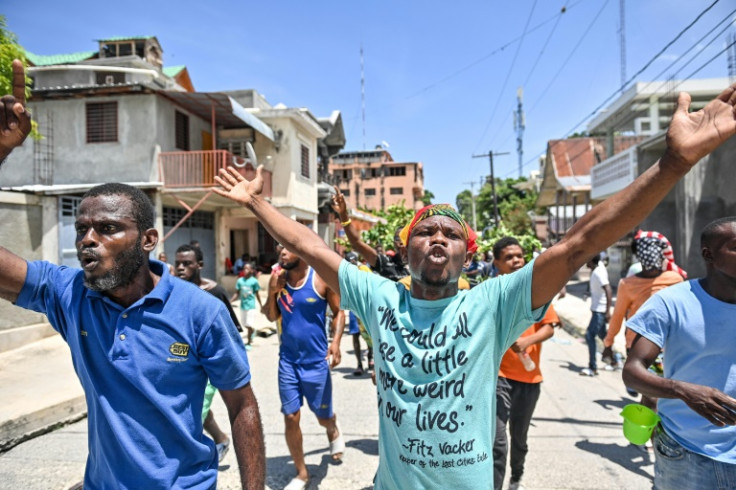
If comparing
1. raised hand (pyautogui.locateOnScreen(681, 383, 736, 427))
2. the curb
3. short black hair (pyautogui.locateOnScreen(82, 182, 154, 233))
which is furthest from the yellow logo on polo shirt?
the curb

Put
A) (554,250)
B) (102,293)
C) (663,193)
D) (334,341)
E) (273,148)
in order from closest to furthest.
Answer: (663,193) → (554,250) → (102,293) → (334,341) → (273,148)

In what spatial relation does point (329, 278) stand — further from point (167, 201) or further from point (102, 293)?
point (167, 201)

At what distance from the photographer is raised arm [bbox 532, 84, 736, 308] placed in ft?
4.93

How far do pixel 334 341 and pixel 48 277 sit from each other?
2.63 meters

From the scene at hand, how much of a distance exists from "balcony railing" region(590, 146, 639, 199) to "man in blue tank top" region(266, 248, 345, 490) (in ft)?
37.3

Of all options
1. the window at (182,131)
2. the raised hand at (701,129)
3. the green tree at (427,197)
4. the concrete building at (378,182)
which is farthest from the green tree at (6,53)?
the green tree at (427,197)

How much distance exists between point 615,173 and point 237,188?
15343mm

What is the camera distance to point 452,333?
1828 mm

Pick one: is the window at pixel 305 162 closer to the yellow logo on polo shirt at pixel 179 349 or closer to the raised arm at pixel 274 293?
the raised arm at pixel 274 293

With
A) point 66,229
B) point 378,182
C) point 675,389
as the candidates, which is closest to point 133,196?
point 675,389

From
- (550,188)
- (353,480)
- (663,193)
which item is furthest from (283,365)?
(550,188)

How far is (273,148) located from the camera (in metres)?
17.4

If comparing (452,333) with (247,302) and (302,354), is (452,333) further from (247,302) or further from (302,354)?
(247,302)

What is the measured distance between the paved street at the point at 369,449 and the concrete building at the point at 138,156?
208 inches
